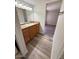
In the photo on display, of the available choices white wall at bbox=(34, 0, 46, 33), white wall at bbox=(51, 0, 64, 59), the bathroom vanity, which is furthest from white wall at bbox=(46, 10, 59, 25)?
white wall at bbox=(51, 0, 64, 59)

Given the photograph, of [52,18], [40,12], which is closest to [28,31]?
[40,12]

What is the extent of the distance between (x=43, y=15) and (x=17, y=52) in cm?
402

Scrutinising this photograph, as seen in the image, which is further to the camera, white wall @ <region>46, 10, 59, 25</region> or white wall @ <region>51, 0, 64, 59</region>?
white wall @ <region>46, 10, 59, 25</region>

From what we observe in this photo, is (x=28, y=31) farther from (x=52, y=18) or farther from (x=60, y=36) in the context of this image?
(x=52, y=18)

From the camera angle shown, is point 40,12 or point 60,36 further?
Answer: point 40,12

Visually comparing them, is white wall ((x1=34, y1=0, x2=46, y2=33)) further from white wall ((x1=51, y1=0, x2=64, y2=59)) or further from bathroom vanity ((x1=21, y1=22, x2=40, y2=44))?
white wall ((x1=51, y1=0, x2=64, y2=59))

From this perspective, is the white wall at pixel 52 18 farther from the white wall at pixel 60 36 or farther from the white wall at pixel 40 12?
the white wall at pixel 60 36

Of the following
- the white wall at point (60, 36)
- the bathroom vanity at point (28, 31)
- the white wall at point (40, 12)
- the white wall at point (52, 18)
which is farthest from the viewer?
the white wall at point (52, 18)

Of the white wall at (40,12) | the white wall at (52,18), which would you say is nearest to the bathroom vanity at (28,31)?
the white wall at (40,12)

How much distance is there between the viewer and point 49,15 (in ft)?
39.4

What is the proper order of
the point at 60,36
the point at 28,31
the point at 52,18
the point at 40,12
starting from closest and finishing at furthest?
1. the point at 60,36
2. the point at 28,31
3. the point at 40,12
4. the point at 52,18
